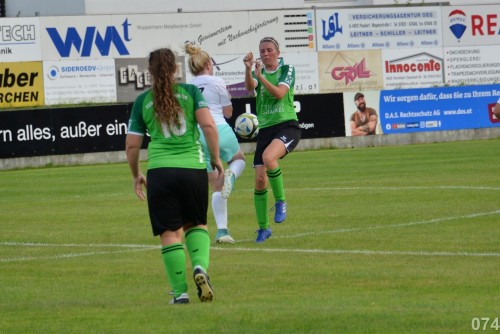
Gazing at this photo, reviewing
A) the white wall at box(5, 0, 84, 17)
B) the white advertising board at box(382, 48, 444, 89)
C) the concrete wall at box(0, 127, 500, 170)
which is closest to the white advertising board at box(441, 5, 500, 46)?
the white advertising board at box(382, 48, 444, 89)

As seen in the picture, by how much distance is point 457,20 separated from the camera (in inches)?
2092

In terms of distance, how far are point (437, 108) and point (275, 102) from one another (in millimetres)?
23994

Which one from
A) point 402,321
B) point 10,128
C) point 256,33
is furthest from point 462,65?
point 402,321

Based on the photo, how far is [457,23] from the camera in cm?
5303

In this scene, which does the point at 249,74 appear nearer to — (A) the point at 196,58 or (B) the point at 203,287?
(A) the point at 196,58

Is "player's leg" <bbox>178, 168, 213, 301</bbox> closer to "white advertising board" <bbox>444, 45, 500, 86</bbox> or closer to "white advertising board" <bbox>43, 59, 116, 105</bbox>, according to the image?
"white advertising board" <bbox>43, 59, 116, 105</bbox>

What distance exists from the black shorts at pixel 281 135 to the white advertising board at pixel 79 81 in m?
32.3

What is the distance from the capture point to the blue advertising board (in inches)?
1483

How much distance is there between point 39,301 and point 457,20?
44.6 m

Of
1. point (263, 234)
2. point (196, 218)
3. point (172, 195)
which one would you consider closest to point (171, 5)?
point (263, 234)

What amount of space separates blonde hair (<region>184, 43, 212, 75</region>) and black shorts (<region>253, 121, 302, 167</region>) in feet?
4.26

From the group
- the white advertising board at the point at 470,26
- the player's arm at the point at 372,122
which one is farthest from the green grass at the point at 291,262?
the white advertising board at the point at 470,26

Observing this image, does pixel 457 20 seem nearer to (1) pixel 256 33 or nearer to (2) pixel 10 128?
(1) pixel 256 33

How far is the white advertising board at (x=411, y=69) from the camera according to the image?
50875 millimetres
